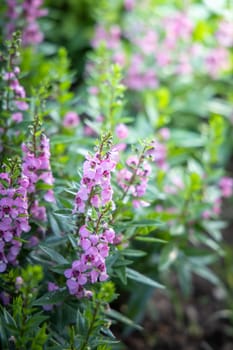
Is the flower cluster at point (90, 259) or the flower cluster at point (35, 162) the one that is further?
Answer: the flower cluster at point (35, 162)

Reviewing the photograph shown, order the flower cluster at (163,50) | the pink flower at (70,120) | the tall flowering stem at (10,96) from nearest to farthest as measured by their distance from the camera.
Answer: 1. the tall flowering stem at (10,96)
2. the pink flower at (70,120)
3. the flower cluster at (163,50)

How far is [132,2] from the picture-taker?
4.35 metres

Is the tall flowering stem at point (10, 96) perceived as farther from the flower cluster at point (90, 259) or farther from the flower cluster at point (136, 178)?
the flower cluster at point (90, 259)

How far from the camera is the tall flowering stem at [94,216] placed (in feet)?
6.15

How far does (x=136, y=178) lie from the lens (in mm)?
2223

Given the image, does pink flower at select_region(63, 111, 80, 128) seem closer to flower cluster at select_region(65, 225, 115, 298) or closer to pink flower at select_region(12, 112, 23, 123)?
pink flower at select_region(12, 112, 23, 123)

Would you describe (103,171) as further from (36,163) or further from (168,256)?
(168,256)

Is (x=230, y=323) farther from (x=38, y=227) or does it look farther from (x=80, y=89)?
(x=80, y=89)

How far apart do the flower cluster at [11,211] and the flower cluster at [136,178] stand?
455 millimetres

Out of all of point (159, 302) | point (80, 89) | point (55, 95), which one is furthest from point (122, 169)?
point (80, 89)

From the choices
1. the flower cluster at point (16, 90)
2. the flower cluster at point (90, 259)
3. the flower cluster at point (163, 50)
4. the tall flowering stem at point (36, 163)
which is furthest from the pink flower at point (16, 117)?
the flower cluster at point (163, 50)

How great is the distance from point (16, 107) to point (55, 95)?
421 mm

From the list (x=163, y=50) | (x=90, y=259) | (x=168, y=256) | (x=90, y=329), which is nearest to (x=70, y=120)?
(x=168, y=256)

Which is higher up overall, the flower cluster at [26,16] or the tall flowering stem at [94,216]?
the flower cluster at [26,16]
